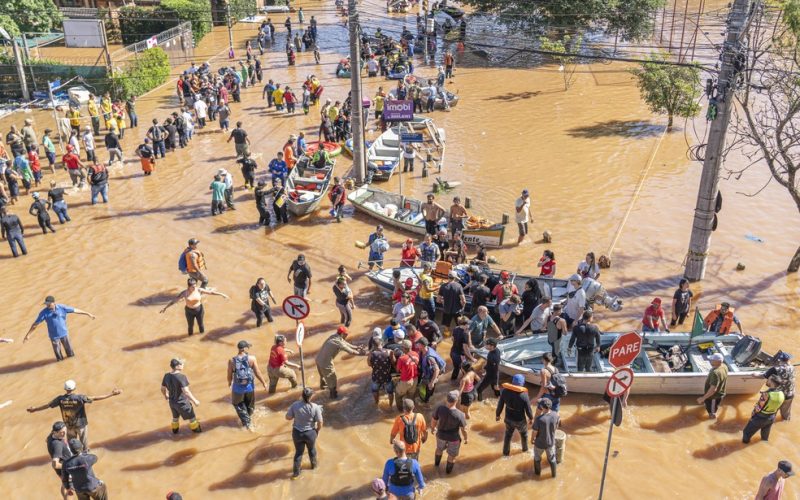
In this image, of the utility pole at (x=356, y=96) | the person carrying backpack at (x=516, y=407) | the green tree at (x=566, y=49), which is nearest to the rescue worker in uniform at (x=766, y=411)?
the person carrying backpack at (x=516, y=407)

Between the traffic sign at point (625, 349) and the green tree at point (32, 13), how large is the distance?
1488 inches

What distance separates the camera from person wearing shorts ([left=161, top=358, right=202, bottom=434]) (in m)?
10.7

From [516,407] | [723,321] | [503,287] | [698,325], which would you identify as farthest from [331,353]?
[723,321]

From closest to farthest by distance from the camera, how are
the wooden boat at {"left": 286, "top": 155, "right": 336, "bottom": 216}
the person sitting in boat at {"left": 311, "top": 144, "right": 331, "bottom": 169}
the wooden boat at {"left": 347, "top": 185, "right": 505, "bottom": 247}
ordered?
the wooden boat at {"left": 347, "top": 185, "right": 505, "bottom": 247}
the wooden boat at {"left": 286, "top": 155, "right": 336, "bottom": 216}
the person sitting in boat at {"left": 311, "top": 144, "right": 331, "bottom": 169}

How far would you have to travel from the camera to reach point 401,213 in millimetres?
20109

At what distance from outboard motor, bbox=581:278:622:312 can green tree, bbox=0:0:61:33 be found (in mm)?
35114

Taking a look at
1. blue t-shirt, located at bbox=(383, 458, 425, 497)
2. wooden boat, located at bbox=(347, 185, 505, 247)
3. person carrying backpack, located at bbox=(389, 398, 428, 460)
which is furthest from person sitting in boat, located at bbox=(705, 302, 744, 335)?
blue t-shirt, located at bbox=(383, 458, 425, 497)

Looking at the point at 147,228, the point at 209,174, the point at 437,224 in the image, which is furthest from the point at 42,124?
the point at 437,224

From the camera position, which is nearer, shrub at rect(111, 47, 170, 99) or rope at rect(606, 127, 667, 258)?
rope at rect(606, 127, 667, 258)

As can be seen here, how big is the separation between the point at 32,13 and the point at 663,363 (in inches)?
1542

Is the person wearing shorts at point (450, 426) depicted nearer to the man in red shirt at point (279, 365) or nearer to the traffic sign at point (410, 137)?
the man in red shirt at point (279, 365)

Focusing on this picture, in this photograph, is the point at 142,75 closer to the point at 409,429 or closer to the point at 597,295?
the point at 597,295

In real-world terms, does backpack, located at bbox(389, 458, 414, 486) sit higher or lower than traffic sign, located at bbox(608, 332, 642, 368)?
lower

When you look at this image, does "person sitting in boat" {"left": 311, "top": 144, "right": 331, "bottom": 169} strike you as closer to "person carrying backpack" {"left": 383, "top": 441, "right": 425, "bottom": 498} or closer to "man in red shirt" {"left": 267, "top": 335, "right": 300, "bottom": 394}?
"man in red shirt" {"left": 267, "top": 335, "right": 300, "bottom": 394}
